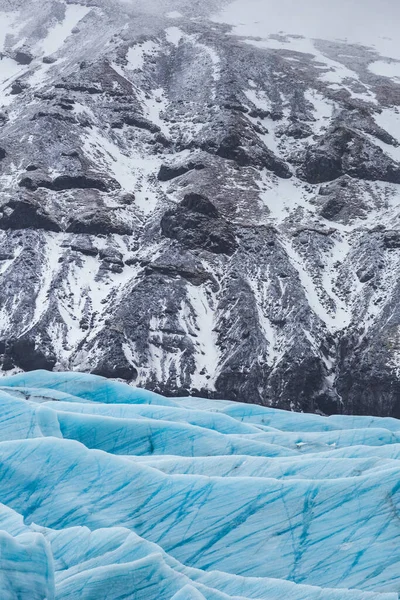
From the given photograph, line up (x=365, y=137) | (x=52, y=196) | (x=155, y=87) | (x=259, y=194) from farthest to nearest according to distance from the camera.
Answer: (x=155, y=87) → (x=365, y=137) → (x=259, y=194) → (x=52, y=196)

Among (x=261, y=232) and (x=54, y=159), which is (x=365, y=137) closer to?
(x=261, y=232)

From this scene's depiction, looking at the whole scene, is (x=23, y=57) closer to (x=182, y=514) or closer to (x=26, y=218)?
(x=26, y=218)

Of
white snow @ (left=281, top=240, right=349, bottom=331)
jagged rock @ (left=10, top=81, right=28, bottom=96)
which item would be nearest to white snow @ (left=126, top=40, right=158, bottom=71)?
jagged rock @ (left=10, top=81, right=28, bottom=96)

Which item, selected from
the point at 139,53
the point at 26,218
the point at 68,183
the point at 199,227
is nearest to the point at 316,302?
the point at 199,227

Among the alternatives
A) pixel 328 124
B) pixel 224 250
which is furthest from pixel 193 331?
pixel 328 124

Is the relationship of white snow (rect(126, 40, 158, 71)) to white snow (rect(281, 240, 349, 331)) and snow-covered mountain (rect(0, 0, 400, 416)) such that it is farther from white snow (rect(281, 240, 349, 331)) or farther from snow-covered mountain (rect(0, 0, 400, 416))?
white snow (rect(281, 240, 349, 331))

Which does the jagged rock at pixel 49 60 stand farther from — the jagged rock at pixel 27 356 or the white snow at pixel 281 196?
the jagged rock at pixel 27 356

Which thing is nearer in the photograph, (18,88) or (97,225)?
(97,225)
